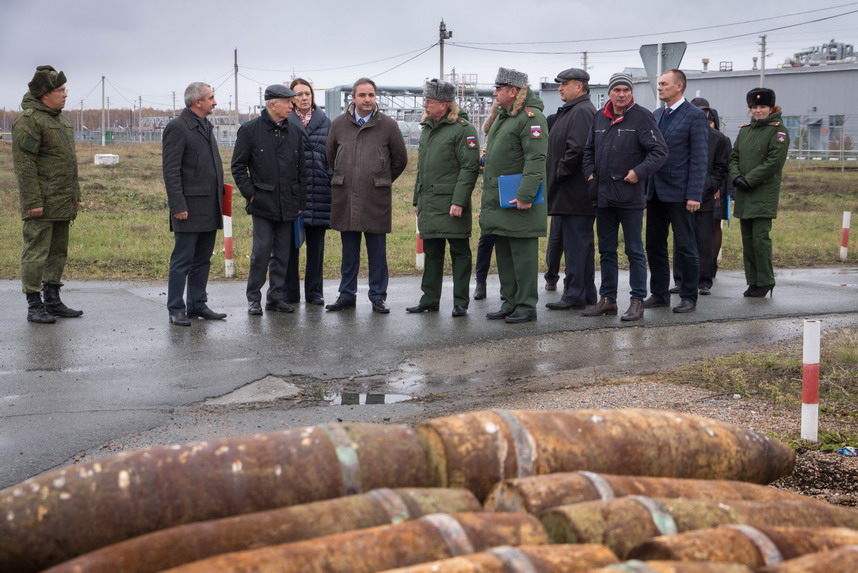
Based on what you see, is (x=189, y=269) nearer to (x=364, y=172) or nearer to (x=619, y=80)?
(x=364, y=172)

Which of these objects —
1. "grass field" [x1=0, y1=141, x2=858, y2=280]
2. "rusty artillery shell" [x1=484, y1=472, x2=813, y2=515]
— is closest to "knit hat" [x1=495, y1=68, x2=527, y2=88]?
"grass field" [x1=0, y1=141, x2=858, y2=280]

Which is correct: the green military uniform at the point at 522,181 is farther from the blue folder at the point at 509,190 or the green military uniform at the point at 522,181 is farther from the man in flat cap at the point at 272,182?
the man in flat cap at the point at 272,182

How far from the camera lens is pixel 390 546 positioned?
2.89m

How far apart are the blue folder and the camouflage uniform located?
13.6ft

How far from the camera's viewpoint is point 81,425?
636cm

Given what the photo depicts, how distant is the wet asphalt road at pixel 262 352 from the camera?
6488mm

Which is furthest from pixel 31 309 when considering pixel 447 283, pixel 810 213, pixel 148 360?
pixel 810 213

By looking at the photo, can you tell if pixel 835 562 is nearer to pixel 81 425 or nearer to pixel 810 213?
pixel 81 425

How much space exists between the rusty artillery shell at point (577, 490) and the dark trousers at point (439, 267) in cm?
666

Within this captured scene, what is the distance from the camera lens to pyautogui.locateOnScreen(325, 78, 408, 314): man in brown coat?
10.3 meters

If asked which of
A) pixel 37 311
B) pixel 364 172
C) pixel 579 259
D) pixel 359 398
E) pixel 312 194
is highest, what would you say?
pixel 364 172

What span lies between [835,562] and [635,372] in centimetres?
484

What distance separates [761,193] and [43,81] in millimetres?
7580

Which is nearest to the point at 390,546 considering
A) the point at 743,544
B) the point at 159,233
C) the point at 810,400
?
Answer: the point at 743,544
